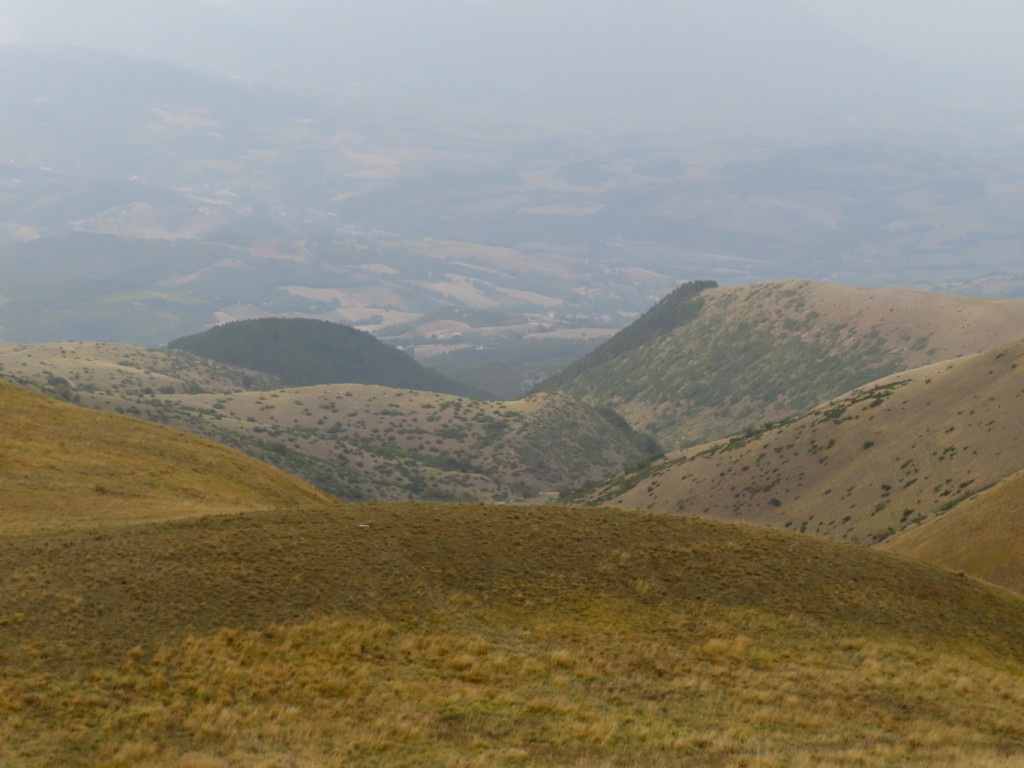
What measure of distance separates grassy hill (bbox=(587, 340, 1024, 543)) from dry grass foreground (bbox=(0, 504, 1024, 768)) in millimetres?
20246

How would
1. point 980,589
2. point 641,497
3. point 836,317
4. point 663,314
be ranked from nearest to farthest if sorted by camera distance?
point 980,589, point 641,497, point 836,317, point 663,314

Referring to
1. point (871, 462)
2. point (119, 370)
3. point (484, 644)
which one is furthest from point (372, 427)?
point (484, 644)

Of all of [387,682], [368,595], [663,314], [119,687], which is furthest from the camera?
[663,314]

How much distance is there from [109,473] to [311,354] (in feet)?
467

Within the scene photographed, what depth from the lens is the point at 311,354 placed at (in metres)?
178

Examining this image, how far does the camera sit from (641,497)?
69312mm

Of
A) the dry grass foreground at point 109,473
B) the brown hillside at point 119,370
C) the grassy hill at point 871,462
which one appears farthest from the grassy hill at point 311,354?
the dry grass foreground at point 109,473

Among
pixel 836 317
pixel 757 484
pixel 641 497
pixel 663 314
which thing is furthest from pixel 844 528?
pixel 663 314

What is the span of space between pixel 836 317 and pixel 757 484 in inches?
3412

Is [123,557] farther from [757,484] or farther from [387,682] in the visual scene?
[757,484]

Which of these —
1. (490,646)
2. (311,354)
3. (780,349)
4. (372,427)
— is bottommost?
(372,427)

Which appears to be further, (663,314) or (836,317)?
(663,314)

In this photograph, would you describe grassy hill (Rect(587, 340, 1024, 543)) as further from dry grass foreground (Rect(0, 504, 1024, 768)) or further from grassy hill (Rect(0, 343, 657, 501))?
grassy hill (Rect(0, 343, 657, 501))

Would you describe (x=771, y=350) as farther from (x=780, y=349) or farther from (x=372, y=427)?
(x=372, y=427)
